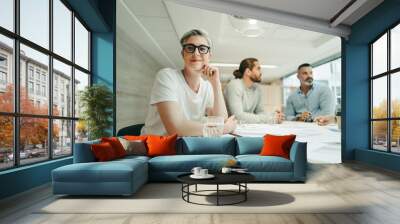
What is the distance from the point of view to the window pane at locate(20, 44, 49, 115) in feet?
16.6

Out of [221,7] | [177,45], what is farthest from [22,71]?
[221,7]

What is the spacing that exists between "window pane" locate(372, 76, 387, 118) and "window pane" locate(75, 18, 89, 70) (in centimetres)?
633

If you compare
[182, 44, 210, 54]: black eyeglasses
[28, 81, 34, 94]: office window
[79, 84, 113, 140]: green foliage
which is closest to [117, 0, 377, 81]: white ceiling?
[182, 44, 210, 54]: black eyeglasses

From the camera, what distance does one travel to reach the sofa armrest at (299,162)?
5574 mm

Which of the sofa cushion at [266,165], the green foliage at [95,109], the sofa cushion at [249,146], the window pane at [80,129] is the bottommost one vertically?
the sofa cushion at [266,165]

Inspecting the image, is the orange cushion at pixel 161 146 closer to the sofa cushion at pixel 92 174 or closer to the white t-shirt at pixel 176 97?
the white t-shirt at pixel 176 97

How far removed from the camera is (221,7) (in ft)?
24.9

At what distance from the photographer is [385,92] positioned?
792 centimetres

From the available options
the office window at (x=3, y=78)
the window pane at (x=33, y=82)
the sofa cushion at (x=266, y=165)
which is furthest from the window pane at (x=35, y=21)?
the sofa cushion at (x=266, y=165)

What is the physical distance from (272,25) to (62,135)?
4.83 meters

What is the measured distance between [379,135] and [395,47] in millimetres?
1956

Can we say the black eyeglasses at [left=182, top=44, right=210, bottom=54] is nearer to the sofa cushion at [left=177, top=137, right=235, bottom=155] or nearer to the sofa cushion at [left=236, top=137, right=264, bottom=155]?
the sofa cushion at [left=177, top=137, right=235, bottom=155]

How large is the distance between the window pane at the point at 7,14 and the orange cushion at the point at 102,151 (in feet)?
6.24

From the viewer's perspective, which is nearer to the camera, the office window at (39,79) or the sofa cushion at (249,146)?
the office window at (39,79)
